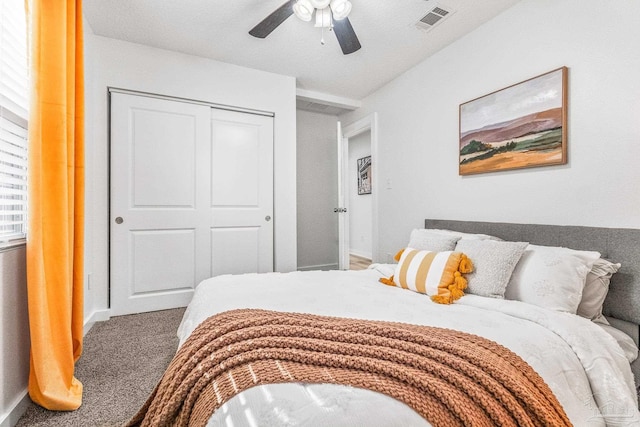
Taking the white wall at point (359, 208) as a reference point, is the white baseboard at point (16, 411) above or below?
below

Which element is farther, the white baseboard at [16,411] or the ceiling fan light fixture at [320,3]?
the ceiling fan light fixture at [320,3]

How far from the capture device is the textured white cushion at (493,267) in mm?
1547

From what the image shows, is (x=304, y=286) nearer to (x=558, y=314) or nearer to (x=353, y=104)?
(x=558, y=314)

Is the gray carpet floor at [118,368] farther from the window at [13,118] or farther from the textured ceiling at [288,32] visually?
the textured ceiling at [288,32]

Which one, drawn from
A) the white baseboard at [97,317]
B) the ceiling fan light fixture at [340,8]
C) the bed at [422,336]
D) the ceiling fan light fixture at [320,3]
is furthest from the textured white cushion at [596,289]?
the white baseboard at [97,317]

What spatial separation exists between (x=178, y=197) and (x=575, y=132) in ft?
10.6

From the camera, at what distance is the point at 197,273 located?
2969 millimetres

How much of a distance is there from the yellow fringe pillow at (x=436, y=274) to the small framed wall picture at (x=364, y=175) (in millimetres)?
3798

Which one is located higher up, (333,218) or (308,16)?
(308,16)

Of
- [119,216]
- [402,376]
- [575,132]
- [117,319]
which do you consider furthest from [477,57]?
[117,319]

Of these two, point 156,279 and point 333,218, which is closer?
point 156,279

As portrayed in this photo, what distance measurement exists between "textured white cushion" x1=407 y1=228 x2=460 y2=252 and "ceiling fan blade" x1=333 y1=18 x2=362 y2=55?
1.49m

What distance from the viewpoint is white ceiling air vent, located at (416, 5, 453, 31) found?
2.18 meters

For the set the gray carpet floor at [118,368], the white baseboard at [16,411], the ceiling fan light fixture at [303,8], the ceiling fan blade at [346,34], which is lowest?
the gray carpet floor at [118,368]
